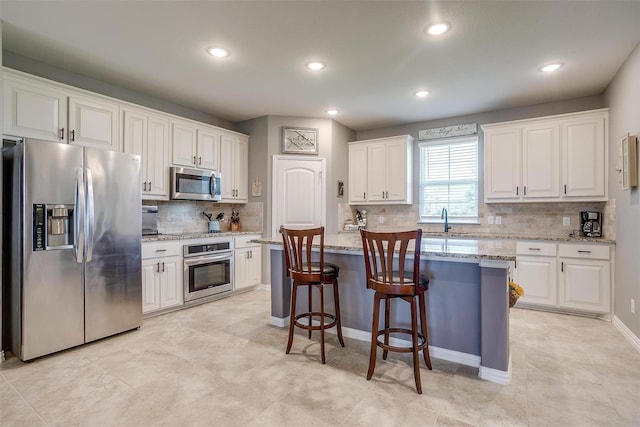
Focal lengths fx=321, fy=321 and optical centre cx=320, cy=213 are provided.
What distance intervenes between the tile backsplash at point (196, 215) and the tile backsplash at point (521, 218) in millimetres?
1389

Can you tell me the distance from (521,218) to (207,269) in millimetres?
4244

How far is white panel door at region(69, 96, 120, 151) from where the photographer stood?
3135 mm

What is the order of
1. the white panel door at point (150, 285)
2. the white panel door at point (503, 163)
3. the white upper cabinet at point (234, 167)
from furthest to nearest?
the white upper cabinet at point (234, 167) → the white panel door at point (503, 163) → the white panel door at point (150, 285)

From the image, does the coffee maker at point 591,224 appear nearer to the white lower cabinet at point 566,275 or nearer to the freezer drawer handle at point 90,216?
→ the white lower cabinet at point 566,275

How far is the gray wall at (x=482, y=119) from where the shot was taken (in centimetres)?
402

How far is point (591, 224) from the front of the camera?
383 cm

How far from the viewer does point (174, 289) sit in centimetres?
373

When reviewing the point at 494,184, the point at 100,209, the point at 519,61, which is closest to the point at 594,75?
the point at 519,61

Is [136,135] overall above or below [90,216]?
above

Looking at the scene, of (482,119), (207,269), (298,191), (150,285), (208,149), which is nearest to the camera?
(150,285)

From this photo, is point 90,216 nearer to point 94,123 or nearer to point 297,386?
point 94,123

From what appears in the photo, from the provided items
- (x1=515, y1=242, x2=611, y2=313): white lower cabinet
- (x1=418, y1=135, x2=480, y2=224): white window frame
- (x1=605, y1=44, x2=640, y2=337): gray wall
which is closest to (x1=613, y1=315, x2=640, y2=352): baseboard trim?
(x1=605, y1=44, x2=640, y2=337): gray wall

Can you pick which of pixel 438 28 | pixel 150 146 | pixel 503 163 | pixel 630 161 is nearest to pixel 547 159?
pixel 503 163

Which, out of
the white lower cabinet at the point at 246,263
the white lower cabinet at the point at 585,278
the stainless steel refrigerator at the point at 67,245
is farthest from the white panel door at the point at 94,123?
the white lower cabinet at the point at 585,278
